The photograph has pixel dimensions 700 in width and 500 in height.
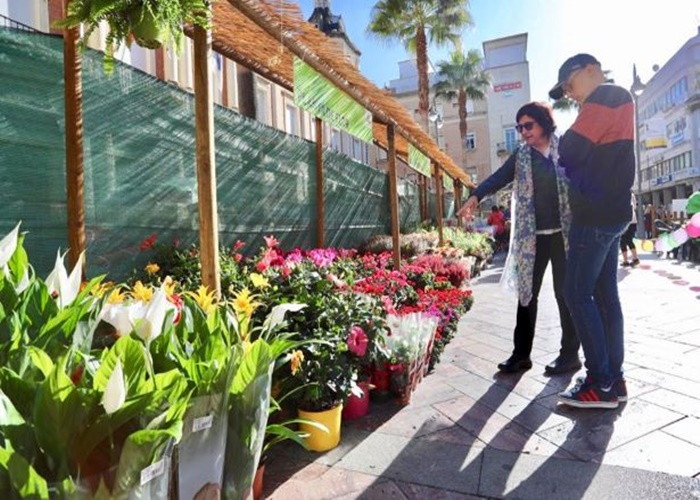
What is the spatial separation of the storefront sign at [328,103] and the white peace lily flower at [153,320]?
2380mm

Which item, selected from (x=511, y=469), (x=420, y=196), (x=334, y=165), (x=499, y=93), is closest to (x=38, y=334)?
(x=511, y=469)

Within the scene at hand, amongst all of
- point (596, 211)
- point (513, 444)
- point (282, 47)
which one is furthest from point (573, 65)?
point (513, 444)

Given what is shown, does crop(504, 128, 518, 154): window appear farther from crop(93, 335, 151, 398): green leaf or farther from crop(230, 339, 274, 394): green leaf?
crop(93, 335, 151, 398): green leaf

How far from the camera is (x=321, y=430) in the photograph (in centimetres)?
232

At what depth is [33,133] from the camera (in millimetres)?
2803

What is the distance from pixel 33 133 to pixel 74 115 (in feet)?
0.84

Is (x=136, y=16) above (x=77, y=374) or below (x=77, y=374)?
above

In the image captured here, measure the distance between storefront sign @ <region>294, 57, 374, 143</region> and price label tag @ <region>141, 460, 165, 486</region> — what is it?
280 cm

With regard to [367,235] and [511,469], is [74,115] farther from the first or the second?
[367,235]

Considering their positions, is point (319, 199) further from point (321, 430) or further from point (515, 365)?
point (321, 430)

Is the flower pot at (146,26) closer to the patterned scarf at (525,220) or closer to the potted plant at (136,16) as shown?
the potted plant at (136,16)

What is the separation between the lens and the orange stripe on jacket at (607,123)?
103 inches

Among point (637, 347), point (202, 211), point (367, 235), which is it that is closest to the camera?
point (202, 211)

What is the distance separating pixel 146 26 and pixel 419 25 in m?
17.2
